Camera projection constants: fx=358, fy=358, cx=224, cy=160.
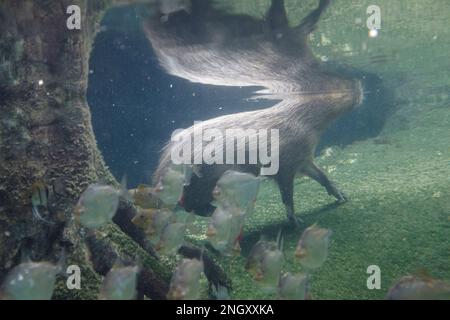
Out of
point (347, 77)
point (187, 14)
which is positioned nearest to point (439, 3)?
point (347, 77)

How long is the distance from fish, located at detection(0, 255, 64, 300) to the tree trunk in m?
1.10

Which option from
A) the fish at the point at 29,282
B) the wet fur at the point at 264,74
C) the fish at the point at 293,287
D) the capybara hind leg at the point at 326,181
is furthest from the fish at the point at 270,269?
the capybara hind leg at the point at 326,181

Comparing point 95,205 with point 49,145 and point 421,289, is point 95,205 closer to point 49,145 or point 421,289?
point 49,145

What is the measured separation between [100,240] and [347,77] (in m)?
12.3

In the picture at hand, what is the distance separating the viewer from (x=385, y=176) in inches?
385

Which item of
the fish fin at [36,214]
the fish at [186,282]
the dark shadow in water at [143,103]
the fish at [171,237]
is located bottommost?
the fish at [186,282]

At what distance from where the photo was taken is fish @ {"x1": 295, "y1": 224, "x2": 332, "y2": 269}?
3609 millimetres

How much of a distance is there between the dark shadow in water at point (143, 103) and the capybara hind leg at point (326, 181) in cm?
763

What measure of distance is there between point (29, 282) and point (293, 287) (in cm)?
227

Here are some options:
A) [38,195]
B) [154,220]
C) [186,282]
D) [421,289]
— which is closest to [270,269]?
[186,282]

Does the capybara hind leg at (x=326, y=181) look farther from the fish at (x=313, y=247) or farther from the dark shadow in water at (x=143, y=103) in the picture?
the dark shadow in water at (x=143, y=103)

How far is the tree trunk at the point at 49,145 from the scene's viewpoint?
4.01 metres
